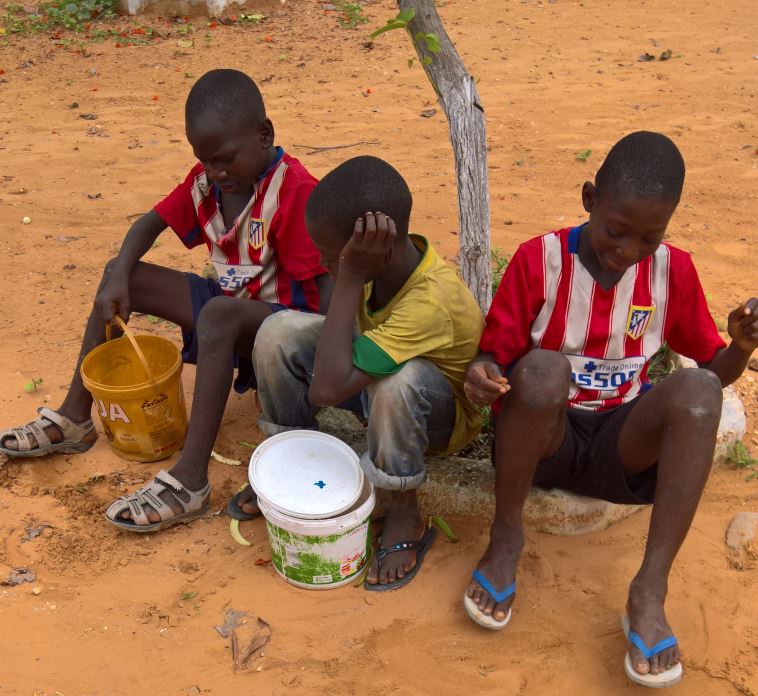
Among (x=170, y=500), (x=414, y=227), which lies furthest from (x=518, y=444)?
(x=414, y=227)

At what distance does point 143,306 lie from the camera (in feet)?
9.67

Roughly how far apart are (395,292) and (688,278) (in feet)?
2.65

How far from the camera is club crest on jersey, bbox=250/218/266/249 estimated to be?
271 centimetres

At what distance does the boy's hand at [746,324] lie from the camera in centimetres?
207

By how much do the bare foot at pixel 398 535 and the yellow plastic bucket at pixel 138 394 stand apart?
86 centimetres

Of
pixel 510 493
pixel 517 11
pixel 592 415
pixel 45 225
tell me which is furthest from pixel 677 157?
pixel 517 11

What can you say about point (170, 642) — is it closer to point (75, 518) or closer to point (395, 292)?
point (75, 518)

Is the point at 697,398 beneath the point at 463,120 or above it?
beneath

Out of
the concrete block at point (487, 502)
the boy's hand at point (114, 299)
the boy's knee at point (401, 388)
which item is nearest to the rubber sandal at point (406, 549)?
the concrete block at point (487, 502)

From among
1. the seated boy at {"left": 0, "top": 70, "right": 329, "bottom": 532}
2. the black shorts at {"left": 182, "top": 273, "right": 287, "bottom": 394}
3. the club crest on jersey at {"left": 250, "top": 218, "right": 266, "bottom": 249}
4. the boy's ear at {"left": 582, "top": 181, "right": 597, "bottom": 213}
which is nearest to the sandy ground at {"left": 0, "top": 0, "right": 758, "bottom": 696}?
the seated boy at {"left": 0, "top": 70, "right": 329, "bottom": 532}

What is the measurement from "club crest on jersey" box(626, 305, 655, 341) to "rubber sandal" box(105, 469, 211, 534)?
1393 millimetres

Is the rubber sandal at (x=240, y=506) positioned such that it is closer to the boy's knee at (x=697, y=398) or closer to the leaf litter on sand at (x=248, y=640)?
the leaf litter on sand at (x=248, y=640)

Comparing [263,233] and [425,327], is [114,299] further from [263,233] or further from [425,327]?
[425,327]

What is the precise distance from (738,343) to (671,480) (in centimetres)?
42
